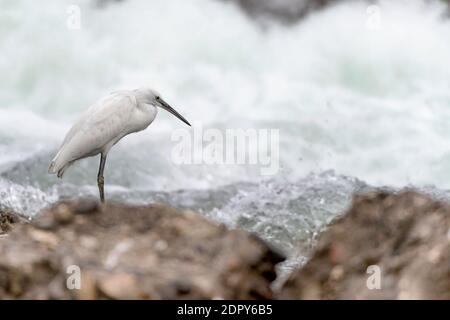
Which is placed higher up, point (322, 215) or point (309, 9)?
point (309, 9)

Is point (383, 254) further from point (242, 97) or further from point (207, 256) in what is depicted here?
point (242, 97)

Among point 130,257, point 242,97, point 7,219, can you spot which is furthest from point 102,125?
point 242,97

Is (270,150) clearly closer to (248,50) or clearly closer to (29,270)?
(248,50)

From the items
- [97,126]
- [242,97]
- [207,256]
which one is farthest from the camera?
[242,97]

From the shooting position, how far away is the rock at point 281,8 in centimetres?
1281

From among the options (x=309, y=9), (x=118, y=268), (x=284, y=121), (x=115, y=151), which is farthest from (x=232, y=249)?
(x=309, y=9)

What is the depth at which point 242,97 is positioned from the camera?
37.1ft

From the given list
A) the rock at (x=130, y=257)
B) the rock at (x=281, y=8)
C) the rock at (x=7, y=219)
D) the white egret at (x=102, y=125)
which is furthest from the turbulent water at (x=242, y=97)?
the rock at (x=130, y=257)

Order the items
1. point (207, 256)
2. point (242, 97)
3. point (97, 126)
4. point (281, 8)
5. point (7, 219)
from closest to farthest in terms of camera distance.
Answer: point (207, 256)
point (97, 126)
point (7, 219)
point (242, 97)
point (281, 8)

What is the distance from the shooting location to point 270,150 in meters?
10.3

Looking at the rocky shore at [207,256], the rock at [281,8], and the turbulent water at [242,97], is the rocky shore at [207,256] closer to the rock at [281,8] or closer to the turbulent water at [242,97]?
the turbulent water at [242,97]

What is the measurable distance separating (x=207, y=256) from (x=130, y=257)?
0.27 m

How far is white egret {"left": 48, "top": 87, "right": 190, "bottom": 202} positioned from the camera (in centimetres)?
537
